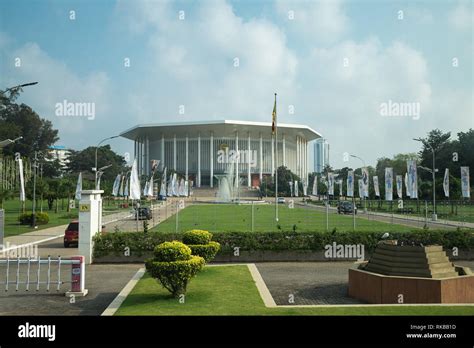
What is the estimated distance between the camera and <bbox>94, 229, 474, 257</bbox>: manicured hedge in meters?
17.6

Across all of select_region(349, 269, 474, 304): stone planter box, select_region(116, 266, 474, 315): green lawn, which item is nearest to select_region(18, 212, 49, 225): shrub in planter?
select_region(116, 266, 474, 315): green lawn

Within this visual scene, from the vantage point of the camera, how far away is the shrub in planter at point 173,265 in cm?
1006

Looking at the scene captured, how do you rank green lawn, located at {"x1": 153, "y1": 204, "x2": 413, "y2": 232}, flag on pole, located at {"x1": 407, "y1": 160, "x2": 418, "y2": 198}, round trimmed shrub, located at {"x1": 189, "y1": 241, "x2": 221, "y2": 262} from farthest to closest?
flag on pole, located at {"x1": 407, "y1": 160, "x2": 418, "y2": 198} < green lawn, located at {"x1": 153, "y1": 204, "x2": 413, "y2": 232} < round trimmed shrub, located at {"x1": 189, "y1": 241, "x2": 221, "y2": 262}

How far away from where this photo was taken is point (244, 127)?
122 metres

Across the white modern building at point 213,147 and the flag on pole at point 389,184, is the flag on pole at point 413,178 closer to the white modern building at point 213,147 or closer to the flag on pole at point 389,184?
the flag on pole at point 389,184

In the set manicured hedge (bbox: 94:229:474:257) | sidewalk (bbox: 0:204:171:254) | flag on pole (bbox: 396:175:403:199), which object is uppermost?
flag on pole (bbox: 396:175:403:199)

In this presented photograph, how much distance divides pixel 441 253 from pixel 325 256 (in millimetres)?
6936

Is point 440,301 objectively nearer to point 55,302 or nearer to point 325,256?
point 325,256

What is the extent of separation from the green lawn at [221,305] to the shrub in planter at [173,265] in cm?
46

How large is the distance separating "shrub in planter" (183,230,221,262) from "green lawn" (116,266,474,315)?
170 cm

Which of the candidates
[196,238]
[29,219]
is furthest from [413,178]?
[29,219]

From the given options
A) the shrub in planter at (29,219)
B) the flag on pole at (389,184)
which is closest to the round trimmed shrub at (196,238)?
the flag on pole at (389,184)

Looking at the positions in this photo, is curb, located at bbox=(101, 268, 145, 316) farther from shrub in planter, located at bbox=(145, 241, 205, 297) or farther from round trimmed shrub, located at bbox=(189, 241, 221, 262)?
round trimmed shrub, located at bbox=(189, 241, 221, 262)

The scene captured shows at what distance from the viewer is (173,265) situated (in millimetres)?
10047
